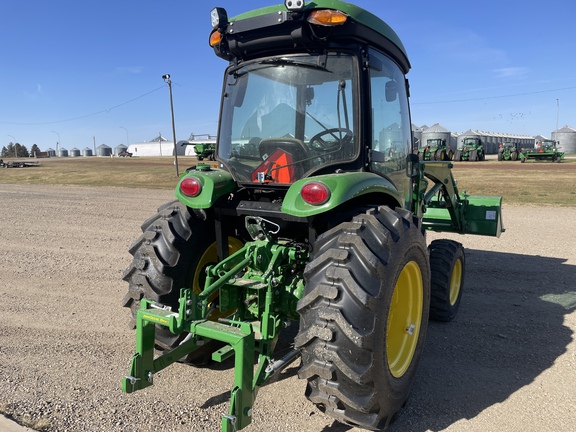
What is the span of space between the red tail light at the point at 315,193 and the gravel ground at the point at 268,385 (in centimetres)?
148

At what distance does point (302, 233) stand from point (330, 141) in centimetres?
74

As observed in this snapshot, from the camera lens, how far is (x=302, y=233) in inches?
140

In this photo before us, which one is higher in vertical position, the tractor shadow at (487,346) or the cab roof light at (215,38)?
the cab roof light at (215,38)

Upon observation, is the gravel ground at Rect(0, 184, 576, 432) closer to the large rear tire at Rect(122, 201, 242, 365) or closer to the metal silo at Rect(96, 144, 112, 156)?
the large rear tire at Rect(122, 201, 242, 365)

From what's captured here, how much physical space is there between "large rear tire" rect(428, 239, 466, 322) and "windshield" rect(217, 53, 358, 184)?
2.11 metres

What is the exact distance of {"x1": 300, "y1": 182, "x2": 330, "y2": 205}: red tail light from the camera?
9.29 ft

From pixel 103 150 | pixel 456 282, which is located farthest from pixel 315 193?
pixel 103 150

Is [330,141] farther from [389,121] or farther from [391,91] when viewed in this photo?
[391,91]

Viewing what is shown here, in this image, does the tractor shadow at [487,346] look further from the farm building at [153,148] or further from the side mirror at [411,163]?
the farm building at [153,148]

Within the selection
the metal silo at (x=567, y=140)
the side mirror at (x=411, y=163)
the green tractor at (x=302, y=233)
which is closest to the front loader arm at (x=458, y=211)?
the side mirror at (x=411, y=163)

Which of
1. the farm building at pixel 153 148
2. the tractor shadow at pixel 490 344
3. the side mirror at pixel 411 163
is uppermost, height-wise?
the farm building at pixel 153 148

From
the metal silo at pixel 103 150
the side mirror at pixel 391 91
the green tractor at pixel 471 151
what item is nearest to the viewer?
the side mirror at pixel 391 91

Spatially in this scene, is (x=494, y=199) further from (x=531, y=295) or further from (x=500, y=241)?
(x=500, y=241)

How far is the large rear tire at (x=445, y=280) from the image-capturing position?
4.71 m
